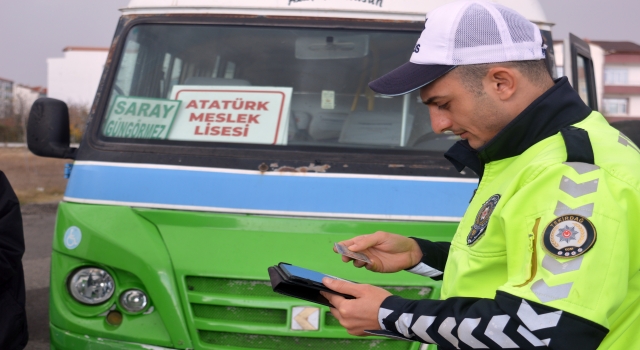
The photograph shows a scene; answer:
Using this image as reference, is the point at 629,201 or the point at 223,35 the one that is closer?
the point at 629,201

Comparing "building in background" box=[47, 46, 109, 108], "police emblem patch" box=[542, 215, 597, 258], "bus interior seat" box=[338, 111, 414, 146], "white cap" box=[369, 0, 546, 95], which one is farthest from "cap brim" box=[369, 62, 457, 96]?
"building in background" box=[47, 46, 109, 108]

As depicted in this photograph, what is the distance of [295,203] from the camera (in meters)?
3.22

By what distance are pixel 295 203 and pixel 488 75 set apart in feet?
5.84

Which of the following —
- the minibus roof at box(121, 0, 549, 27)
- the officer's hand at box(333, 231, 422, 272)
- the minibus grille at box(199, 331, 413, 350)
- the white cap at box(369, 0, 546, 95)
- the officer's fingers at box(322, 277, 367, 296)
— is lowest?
the minibus grille at box(199, 331, 413, 350)

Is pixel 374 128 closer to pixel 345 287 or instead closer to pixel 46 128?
pixel 46 128

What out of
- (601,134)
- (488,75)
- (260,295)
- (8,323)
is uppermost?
(488,75)

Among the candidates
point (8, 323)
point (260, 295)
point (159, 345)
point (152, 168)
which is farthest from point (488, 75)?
point (8, 323)

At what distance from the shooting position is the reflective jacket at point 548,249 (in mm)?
1268

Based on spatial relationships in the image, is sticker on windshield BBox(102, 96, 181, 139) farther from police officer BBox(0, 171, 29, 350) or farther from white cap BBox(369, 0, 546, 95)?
white cap BBox(369, 0, 546, 95)

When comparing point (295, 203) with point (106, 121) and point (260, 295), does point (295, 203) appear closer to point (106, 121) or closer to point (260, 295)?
point (260, 295)

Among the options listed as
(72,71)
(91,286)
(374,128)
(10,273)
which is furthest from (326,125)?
(72,71)

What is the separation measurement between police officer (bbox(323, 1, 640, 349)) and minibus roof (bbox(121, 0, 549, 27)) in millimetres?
1979

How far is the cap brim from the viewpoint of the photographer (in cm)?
159

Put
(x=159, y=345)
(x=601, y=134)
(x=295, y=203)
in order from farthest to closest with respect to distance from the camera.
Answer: (x=295, y=203)
(x=159, y=345)
(x=601, y=134)
